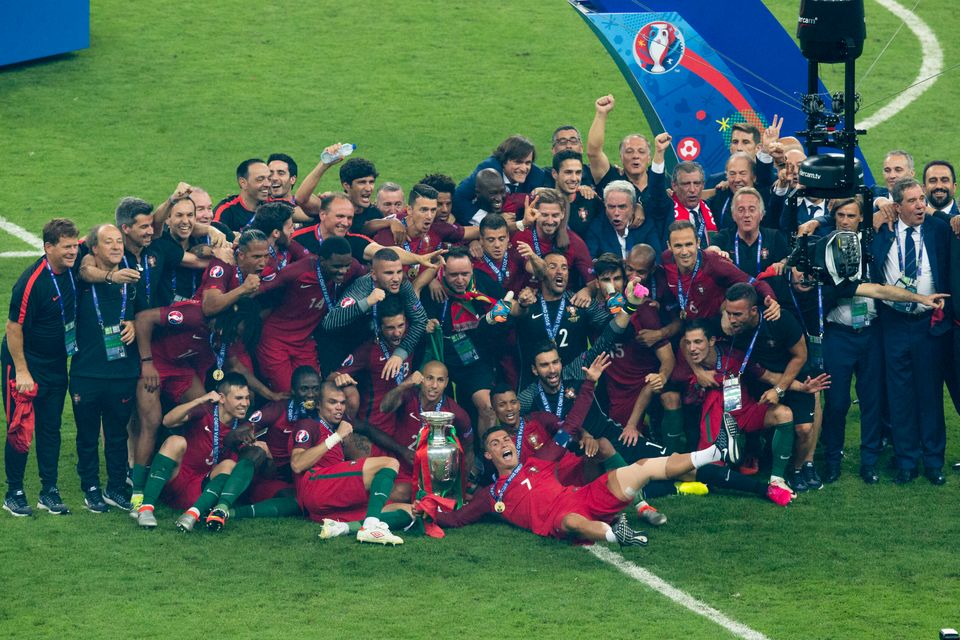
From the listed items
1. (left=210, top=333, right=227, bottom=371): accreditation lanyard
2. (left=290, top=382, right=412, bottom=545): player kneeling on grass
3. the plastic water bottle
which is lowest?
(left=290, top=382, right=412, bottom=545): player kneeling on grass

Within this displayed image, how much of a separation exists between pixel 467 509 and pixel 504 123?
346 inches

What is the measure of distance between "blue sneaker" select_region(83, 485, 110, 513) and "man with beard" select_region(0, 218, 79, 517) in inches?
5.8

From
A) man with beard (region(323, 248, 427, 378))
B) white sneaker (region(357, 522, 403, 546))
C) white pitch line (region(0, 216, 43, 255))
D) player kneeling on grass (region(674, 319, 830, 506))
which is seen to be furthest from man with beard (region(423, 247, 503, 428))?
white pitch line (region(0, 216, 43, 255))

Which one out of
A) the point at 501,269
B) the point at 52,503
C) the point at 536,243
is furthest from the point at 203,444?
the point at 536,243

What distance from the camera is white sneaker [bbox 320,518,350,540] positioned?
10055 mm

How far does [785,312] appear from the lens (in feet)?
35.0

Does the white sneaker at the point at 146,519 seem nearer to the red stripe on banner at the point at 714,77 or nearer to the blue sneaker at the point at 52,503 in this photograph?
the blue sneaker at the point at 52,503

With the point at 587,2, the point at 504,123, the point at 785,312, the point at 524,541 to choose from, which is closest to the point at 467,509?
the point at 524,541

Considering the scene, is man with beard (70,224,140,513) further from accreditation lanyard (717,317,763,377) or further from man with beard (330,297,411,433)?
accreditation lanyard (717,317,763,377)

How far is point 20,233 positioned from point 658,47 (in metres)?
6.27

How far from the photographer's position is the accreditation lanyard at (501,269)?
11.0 metres

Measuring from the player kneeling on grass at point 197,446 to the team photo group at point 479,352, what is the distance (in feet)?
0.05

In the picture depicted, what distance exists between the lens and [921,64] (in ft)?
65.5

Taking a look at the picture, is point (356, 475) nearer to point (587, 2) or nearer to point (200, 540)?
point (200, 540)
